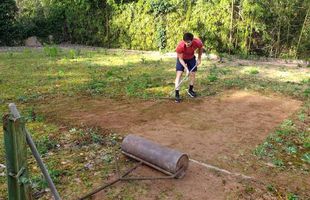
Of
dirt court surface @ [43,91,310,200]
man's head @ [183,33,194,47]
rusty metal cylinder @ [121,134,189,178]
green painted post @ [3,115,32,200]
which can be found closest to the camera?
green painted post @ [3,115,32,200]

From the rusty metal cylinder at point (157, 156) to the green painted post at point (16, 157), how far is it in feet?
6.32

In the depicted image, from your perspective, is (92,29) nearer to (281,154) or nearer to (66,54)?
(66,54)

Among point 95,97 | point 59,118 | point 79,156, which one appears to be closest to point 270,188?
point 79,156

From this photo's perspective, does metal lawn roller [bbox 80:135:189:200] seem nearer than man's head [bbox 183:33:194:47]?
Yes

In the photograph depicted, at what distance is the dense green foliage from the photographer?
14.1 m

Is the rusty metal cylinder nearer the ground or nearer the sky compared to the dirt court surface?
nearer the sky

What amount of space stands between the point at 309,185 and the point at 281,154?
99 centimetres

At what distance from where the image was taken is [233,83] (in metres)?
10.0

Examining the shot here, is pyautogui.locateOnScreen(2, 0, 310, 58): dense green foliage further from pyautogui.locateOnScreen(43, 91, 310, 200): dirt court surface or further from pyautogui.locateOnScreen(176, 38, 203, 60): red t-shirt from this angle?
pyautogui.locateOnScreen(176, 38, 203, 60): red t-shirt

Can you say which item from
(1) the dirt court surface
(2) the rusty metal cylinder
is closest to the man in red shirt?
(1) the dirt court surface

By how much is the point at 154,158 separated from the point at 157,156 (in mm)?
60

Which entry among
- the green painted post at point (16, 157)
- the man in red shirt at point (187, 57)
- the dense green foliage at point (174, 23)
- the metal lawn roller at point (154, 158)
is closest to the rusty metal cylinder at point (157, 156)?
the metal lawn roller at point (154, 158)

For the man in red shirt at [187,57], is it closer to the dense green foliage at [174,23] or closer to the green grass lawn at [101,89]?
the green grass lawn at [101,89]

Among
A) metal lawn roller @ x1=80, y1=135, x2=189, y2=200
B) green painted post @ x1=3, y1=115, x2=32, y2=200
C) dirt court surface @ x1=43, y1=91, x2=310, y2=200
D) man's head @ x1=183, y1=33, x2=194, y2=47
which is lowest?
dirt court surface @ x1=43, y1=91, x2=310, y2=200
